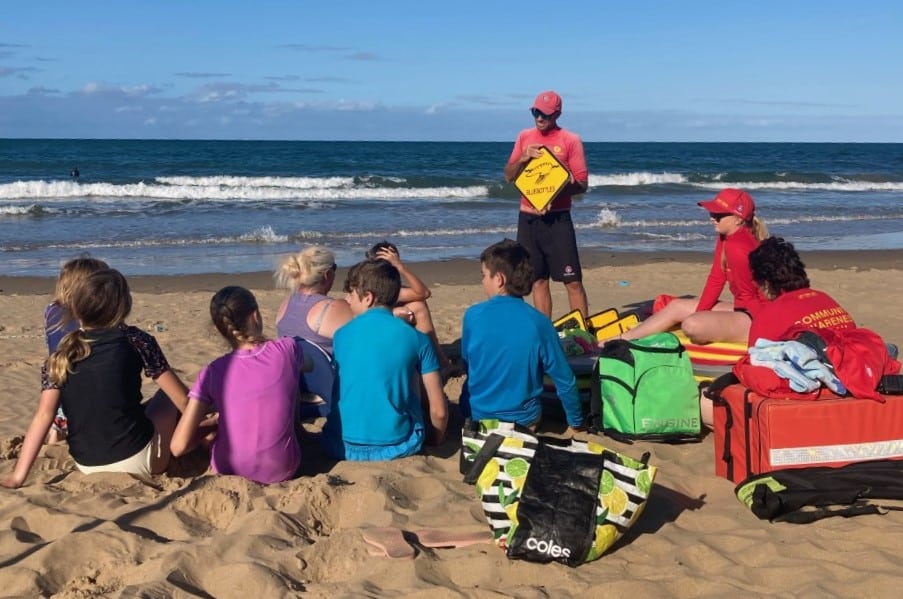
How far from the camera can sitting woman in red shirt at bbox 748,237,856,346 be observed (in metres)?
4.53

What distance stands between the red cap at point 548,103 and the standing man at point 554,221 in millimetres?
16

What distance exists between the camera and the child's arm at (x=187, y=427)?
4.23 metres

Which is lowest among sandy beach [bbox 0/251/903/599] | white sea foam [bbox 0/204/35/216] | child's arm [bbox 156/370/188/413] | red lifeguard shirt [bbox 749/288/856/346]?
sandy beach [bbox 0/251/903/599]

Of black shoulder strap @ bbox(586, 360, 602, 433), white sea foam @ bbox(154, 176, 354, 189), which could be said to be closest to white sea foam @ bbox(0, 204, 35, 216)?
white sea foam @ bbox(154, 176, 354, 189)

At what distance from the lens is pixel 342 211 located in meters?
20.4

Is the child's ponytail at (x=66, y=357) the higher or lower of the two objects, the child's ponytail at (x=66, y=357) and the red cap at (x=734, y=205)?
the lower

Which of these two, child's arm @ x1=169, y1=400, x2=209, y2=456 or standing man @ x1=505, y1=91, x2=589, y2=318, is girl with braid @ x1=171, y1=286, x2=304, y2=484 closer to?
child's arm @ x1=169, y1=400, x2=209, y2=456

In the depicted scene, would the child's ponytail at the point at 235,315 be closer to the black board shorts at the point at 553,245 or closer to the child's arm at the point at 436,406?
the child's arm at the point at 436,406

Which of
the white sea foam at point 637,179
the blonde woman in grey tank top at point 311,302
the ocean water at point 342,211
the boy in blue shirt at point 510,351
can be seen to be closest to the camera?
the boy in blue shirt at point 510,351

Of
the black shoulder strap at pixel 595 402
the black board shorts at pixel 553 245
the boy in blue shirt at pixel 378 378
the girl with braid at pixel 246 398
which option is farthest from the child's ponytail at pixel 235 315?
the black board shorts at pixel 553 245

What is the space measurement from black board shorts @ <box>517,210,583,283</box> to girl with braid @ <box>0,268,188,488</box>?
365cm

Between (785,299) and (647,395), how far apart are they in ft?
2.83

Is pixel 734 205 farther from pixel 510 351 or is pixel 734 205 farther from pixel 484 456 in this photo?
pixel 484 456

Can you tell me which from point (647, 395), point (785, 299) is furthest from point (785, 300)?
point (647, 395)
